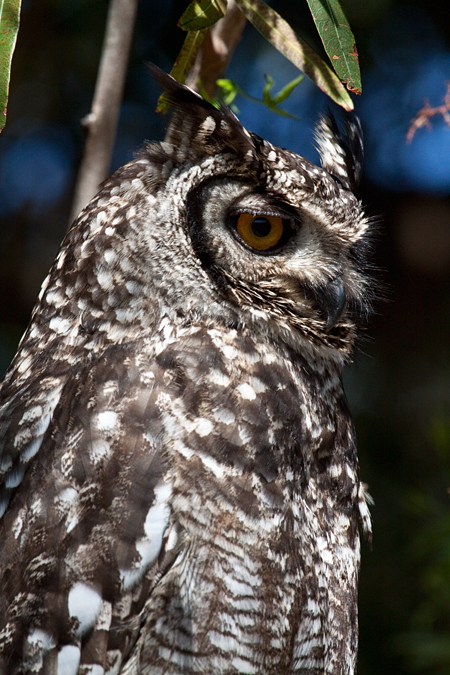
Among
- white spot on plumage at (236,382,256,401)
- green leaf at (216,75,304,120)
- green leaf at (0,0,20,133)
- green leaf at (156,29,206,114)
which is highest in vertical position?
green leaf at (216,75,304,120)

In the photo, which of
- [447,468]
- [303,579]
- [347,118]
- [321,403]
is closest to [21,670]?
[303,579]

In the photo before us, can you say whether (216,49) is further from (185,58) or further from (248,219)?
(248,219)

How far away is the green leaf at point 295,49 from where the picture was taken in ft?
5.11

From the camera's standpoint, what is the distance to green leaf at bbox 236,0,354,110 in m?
1.56

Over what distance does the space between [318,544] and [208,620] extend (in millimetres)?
345

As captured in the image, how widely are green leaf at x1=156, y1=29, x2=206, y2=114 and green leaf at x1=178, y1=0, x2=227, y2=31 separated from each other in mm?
250

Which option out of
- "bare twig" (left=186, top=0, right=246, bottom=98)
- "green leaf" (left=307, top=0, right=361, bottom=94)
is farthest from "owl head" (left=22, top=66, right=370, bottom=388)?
"bare twig" (left=186, top=0, right=246, bottom=98)

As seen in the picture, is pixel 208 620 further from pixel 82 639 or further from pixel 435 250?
pixel 435 250

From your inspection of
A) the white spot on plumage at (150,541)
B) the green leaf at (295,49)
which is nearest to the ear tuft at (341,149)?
the green leaf at (295,49)

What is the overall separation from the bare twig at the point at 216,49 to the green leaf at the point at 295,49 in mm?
487

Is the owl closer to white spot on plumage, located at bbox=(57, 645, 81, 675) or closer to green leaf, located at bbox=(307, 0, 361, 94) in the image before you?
white spot on plumage, located at bbox=(57, 645, 81, 675)

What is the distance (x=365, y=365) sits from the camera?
17.4 ft

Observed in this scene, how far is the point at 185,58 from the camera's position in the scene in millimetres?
1821

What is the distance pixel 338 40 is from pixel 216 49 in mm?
767
